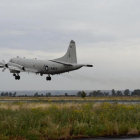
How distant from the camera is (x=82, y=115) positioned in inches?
1068

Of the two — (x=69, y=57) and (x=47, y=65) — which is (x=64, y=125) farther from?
(x=69, y=57)

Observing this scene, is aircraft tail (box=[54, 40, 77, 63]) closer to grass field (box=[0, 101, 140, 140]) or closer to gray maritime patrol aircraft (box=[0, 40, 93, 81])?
gray maritime patrol aircraft (box=[0, 40, 93, 81])

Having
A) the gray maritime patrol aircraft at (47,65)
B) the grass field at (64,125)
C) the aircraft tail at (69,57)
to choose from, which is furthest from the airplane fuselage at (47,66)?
the grass field at (64,125)

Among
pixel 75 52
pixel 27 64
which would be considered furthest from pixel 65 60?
pixel 27 64

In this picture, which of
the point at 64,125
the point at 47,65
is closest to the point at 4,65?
the point at 47,65

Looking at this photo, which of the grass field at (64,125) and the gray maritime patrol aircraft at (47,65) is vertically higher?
the gray maritime patrol aircraft at (47,65)

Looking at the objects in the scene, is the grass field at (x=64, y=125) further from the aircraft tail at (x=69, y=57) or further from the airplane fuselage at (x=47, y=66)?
the aircraft tail at (x=69, y=57)

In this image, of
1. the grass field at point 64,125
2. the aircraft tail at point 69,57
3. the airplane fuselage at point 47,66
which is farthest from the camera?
the aircraft tail at point 69,57

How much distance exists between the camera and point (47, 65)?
232 ft

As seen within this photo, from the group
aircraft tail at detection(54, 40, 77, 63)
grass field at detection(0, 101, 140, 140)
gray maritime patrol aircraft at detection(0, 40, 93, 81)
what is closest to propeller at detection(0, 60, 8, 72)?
gray maritime patrol aircraft at detection(0, 40, 93, 81)

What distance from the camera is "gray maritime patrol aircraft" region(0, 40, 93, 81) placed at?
232 feet

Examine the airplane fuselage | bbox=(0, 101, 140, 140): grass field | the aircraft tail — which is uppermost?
the aircraft tail

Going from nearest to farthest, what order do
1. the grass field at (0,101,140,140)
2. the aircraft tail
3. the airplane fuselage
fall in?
the grass field at (0,101,140,140) → the airplane fuselage → the aircraft tail

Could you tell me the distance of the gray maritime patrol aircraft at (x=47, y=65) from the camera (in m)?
70.6
